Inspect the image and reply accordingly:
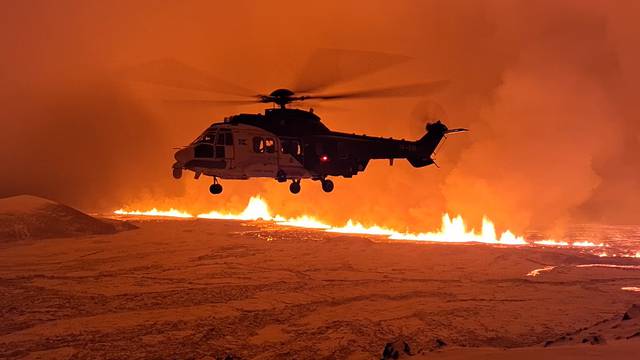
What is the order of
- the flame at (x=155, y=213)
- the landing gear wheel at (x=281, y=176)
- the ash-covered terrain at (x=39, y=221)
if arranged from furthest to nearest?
1. the flame at (x=155, y=213)
2. the ash-covered terrain at (x=39, y=221)
3. the landing gear wheel at (x=281, y=176)

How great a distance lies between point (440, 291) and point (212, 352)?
13753 millimetres

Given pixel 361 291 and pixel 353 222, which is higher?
pixel 353 222

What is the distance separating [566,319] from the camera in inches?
766

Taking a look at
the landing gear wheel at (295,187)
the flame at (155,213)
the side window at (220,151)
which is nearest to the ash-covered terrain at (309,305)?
the landing gear wheel at (295,187)

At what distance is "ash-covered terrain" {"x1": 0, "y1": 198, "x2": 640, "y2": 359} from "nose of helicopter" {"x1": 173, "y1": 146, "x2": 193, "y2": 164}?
5.88 m

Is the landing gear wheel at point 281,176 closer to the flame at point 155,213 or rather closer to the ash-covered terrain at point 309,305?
the ash-covered terrain at point 309,305

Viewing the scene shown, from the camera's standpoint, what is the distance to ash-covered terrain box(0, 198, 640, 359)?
15.3 metres

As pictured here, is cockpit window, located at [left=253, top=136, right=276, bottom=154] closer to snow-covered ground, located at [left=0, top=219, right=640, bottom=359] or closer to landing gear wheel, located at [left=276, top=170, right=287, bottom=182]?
landing gear wheel, located at [left=276, top=170, right=287, bottom=182]

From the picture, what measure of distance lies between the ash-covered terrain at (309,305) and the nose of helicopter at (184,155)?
5.88 m

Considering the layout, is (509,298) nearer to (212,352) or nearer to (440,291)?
(440,291)

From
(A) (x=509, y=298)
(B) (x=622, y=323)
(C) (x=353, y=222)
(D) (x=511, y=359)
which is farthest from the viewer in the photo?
(C) (x=353, y=222)

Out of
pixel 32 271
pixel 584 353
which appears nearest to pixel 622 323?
pixel 584 353

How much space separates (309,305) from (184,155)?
35.0ft

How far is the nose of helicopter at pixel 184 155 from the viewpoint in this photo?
13839 millimetres
